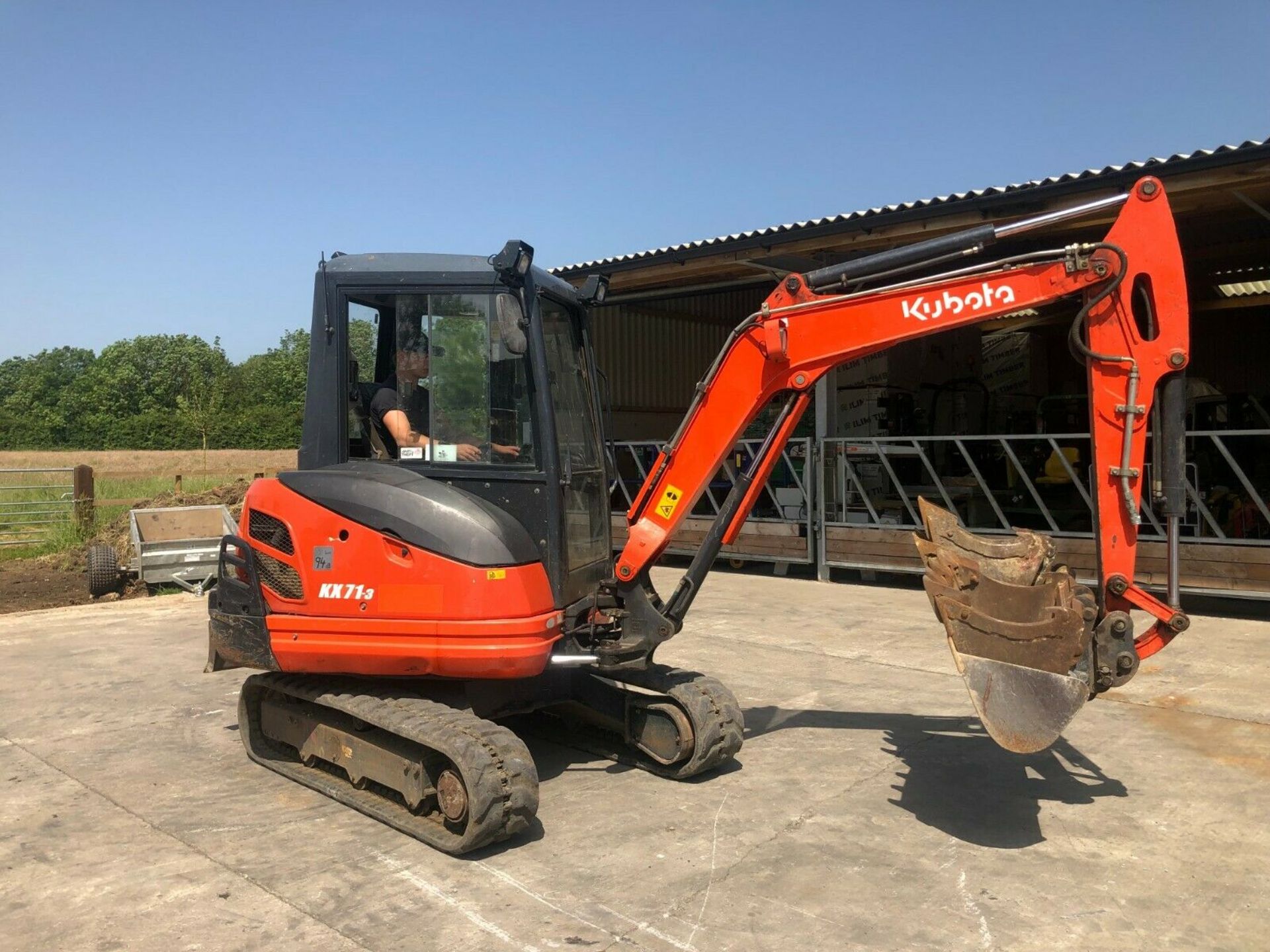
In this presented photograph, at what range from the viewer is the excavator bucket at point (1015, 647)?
3.96 metres

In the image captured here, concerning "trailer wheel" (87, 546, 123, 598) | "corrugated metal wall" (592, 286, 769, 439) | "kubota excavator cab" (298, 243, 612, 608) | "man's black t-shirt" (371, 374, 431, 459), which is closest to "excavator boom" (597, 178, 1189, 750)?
"kubota excavator cab" (298, 243, 612, 608)

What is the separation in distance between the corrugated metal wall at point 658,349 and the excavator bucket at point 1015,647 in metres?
12.5

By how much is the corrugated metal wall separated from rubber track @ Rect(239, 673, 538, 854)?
38.8ft

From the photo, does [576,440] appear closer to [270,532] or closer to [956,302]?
[270,532]

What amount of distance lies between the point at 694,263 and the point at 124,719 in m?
8.45

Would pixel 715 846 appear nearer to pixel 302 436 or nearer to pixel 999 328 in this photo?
pixel 302 436

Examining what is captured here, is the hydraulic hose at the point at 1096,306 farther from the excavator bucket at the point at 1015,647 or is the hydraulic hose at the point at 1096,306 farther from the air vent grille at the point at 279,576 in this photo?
the air vent grille at the point at 279,576

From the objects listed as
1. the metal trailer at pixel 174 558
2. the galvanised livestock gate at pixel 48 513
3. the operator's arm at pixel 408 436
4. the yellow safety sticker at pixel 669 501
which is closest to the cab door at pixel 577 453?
the yellow safety sticker at pixel 669 501

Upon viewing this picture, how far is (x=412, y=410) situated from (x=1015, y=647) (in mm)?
2963

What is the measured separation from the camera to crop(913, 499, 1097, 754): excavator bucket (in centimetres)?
396

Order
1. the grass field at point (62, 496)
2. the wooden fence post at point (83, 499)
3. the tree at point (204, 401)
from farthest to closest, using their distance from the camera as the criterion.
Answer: the tree at point (204, 401), the wooden fence post at point (83, 499), the grass field at point (62, 496)

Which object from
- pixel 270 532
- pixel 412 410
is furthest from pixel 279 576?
pixel 412 410

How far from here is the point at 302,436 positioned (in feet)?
16.6

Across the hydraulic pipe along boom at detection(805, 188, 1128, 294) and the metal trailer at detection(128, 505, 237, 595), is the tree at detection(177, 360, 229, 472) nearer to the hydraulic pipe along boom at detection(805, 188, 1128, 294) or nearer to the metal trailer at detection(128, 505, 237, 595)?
the metal trailer at detection(128, 505, 237, 595)
